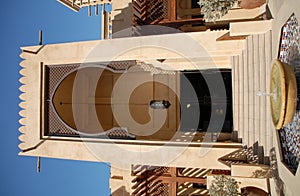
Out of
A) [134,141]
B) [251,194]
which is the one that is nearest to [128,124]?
[134,141]

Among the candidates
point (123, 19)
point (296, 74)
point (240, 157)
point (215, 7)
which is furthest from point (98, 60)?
point (296, 74)

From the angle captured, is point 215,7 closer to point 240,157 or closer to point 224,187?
point 240,157

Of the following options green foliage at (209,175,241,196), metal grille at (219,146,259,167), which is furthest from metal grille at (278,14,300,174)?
green foliage at (209,175,241,196)

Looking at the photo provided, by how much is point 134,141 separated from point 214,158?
2568 mm

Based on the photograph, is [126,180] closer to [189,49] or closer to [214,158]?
[214,158]

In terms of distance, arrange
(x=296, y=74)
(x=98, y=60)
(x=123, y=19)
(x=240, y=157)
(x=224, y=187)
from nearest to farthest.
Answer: (x=296, y=74) < (x=224, y=187) < (x=240, y=157) < (x=98, y=60) < (x=123, y=19)

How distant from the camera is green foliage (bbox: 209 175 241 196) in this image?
854cm

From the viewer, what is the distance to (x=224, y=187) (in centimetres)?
869

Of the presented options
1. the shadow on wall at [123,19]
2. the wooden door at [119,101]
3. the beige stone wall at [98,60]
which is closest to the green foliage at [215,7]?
the beige stone wall at [98,60]

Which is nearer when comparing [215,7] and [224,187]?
[224,187]

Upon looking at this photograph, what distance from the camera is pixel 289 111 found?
585 centimetres

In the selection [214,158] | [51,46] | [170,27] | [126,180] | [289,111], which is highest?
[170,27]

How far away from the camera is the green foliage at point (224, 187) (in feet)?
28.0

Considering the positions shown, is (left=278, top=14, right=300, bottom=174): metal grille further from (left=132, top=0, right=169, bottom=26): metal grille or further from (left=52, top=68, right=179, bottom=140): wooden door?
(left=52, top=68, right=179, bottom=140): wooden door
